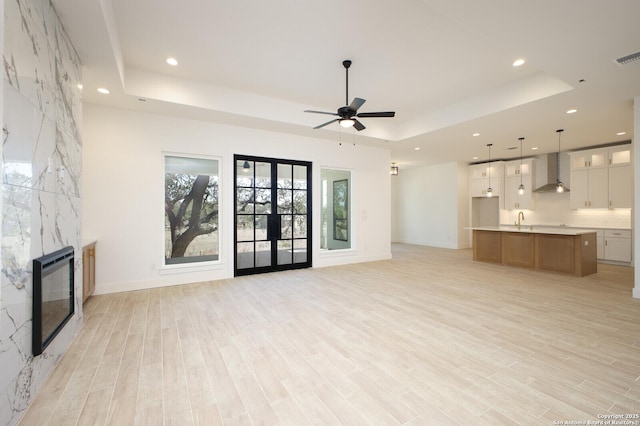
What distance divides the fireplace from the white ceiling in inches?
86.7

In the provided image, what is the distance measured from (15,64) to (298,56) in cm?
292

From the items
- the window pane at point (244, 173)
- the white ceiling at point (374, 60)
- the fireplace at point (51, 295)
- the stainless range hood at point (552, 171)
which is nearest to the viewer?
the fireplace at point (51, 295)

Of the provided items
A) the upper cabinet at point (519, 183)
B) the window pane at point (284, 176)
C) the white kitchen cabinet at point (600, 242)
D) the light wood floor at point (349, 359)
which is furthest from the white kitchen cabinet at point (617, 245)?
the window pane at point (284, 176)

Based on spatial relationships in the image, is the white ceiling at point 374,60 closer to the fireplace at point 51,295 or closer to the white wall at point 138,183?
the white wall at point 138,183

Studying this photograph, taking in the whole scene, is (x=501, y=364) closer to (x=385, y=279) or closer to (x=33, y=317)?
(x=385, y=279)

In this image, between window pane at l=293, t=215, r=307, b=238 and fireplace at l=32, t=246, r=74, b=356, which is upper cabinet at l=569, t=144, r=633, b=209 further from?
fireplace at l=32, t=246, r=74, b=356

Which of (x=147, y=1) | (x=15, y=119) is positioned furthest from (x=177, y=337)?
(x=147, y=1)

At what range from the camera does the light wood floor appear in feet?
6.15

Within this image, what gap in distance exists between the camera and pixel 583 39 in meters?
2.96

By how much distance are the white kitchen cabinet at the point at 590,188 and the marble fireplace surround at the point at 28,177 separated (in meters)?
10.7

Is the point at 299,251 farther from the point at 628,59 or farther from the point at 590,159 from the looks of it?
the point at 590,159

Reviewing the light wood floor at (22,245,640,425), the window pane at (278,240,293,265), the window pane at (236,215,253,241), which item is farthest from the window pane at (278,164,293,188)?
the light wood floor at (22,245,640,425)

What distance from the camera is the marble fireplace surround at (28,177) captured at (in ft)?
5.65

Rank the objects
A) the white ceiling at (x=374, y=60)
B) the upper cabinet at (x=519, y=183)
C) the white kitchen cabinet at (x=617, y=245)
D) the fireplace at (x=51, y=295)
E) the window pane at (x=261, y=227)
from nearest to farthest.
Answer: the fireplace at (x=51, y=295) → the white ceiling at (x=374, y=60) → the window pane at (x=261, y=227) → the white kitchen cabinet at (x=617, y=245) → the upper cabinet at (x=519, y=183)
